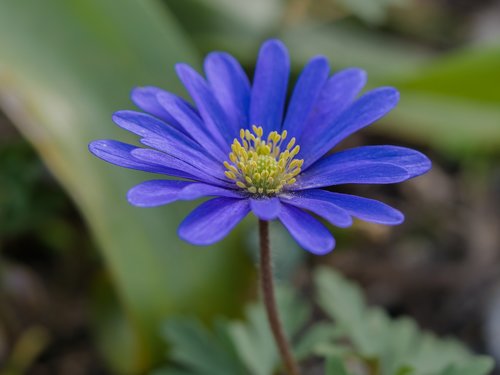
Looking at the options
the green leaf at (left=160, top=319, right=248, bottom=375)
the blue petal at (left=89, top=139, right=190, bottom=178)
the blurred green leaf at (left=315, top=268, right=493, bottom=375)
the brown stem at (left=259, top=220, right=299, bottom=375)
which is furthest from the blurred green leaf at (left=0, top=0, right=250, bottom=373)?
the blue petal at (left=89, top=139, right=190, bottom=178)

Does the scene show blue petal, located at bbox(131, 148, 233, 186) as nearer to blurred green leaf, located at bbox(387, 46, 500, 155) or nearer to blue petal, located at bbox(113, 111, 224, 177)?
blue petal, located at bbox(113, 111, 224, 177)

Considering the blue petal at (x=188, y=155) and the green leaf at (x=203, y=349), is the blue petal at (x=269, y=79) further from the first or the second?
the green leaf at (x=203, y=349)

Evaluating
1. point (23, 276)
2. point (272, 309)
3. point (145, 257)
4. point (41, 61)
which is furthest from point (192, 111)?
point (23, 276)

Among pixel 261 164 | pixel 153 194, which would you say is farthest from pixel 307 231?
pixel 261 164

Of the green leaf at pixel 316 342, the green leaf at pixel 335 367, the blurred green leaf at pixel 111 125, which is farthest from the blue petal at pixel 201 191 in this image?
the blurred green leaf at pixel 111 125

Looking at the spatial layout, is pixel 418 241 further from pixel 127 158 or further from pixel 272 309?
pixel 127 158

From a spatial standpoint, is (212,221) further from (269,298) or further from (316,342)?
(316,342)
